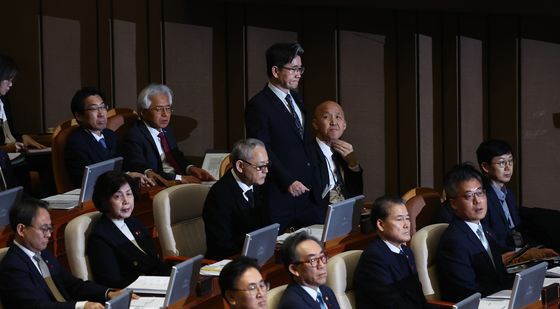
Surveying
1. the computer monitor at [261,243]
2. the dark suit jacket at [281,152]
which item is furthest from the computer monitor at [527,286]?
the dark suit jacket at [281,152]

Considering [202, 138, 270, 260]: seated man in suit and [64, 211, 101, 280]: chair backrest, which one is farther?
[202, 138, 270, 260]: seated man in suit

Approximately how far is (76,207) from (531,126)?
3.25 metres

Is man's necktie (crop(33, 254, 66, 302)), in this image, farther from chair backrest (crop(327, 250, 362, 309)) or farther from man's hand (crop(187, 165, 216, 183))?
man's hand (crop(187, 165, 216, 183))

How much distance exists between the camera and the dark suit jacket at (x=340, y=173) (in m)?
6.09

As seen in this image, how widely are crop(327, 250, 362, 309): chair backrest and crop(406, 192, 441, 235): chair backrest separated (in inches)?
38.1

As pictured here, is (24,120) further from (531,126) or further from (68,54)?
(531,126)

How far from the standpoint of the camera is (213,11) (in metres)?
8.21

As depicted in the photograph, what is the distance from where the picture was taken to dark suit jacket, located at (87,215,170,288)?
4.95 meters

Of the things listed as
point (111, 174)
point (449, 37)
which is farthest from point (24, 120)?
point (111, 174)

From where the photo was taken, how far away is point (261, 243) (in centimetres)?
491

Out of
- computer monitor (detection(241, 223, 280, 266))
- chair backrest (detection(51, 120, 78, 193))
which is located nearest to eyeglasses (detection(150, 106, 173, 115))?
chair backrest (detection(51, 120, 78, 193))

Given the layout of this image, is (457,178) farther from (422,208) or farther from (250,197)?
(250,197)

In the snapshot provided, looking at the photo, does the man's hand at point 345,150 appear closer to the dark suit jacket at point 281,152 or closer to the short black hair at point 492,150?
the dark suit jacket at point 281,152

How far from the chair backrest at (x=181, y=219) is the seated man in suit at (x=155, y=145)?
640 mm
